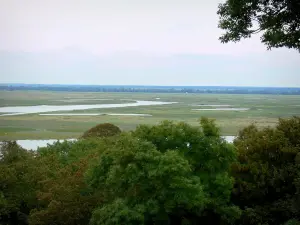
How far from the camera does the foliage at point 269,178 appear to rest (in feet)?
54.3

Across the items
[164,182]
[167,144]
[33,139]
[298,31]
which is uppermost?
[298,31]

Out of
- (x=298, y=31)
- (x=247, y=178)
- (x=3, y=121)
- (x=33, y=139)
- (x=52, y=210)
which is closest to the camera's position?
(x=298, y=31)

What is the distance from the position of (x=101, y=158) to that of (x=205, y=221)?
4.72m

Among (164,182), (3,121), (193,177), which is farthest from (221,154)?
(3,121)

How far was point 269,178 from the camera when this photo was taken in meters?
17.2

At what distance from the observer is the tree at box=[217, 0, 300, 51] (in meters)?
9.92

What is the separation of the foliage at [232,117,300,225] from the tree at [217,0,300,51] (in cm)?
758

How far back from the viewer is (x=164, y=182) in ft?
46.5

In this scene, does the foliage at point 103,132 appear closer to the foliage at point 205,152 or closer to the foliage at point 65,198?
the foliage at point 65,198

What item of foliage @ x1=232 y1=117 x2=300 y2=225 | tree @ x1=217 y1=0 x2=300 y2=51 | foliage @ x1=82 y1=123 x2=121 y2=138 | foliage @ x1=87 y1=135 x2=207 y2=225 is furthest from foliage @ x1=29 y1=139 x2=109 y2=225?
foliage @ x1=82 y1=123 x2=121 y2=138

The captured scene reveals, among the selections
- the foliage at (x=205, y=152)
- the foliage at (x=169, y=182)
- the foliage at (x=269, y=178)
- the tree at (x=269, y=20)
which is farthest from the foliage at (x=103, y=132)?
the tree at (x=269, y=20)

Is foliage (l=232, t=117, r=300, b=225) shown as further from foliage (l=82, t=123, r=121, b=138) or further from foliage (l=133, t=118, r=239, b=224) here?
foliage (l=82, t=123, r=121, b=138)

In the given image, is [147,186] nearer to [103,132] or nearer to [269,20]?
[269,20]

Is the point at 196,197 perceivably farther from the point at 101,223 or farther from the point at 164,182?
the point at 101,223
